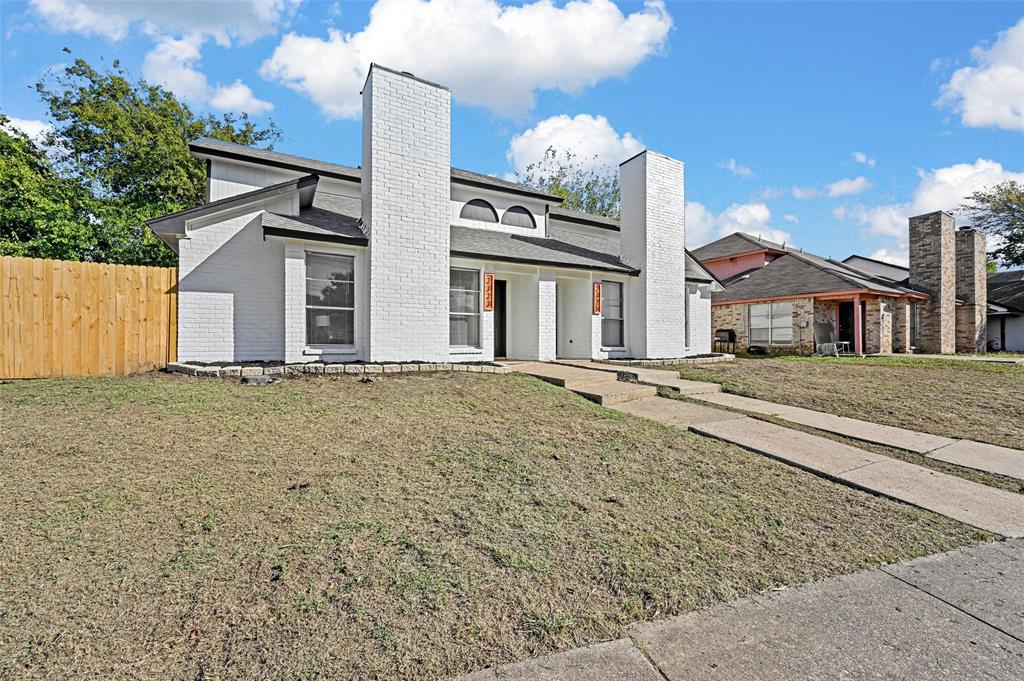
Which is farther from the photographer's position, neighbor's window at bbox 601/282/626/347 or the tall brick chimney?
the tall brick chimney

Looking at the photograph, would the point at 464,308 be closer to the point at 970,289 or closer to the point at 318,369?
the point at 318,369

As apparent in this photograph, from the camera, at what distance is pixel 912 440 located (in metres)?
5.54

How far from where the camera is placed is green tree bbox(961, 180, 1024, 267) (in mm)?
26750

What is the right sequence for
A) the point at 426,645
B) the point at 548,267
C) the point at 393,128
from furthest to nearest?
the point at 548,267 < the point at 393,128 < the point at 426,645

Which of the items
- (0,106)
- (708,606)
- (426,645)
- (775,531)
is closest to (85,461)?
(426,645)

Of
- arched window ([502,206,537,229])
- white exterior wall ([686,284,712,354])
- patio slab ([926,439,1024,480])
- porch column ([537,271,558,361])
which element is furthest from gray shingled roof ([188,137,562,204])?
patio slab ([926,439,1024,480])

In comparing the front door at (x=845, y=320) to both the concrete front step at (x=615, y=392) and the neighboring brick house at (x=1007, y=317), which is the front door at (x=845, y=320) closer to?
the neighboring brick house at (x=1007, y=317)

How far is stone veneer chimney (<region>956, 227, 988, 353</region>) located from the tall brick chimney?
1.72ft

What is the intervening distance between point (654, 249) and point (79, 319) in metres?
12.6

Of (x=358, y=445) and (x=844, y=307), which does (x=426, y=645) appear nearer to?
(x=358, y=445)

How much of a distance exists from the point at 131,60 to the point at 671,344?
25.5 metres

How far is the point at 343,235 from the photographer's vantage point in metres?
9.10

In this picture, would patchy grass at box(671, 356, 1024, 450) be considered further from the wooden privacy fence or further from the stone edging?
the wooden privacy fence

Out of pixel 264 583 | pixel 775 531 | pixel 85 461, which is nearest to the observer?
pixel 264 583
